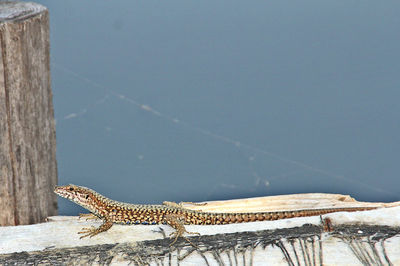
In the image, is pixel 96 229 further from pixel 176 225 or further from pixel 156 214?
pixel 156 214

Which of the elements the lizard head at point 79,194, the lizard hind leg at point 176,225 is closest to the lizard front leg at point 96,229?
the lizard head at point 79,194

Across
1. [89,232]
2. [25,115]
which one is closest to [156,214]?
[89,232]

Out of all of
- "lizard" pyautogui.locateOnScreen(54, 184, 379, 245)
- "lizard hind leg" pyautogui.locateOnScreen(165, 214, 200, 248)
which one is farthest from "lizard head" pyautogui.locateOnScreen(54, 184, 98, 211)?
"lizard hind leg" pyautogui.locateOnScreen(165, 214, 200, 248)

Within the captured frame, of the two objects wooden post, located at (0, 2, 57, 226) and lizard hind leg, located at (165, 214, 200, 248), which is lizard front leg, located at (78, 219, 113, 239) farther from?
wooden post, located at (0, 2, 57, 226)

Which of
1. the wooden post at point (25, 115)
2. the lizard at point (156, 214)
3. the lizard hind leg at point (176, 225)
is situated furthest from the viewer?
the wooden post at point (25, 115)

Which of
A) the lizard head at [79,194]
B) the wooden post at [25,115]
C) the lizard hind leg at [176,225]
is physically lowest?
the lizard hind leg at [176,225]

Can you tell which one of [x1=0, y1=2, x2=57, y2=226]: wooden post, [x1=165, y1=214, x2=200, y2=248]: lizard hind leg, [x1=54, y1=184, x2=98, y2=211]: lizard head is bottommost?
[x1=165, y1=214, x2=200, y2=248]: lizard hind leg

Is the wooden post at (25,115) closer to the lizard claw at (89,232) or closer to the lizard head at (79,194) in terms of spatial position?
the lizard head at (79,194)

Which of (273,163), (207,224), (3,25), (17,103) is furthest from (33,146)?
(273,163)
